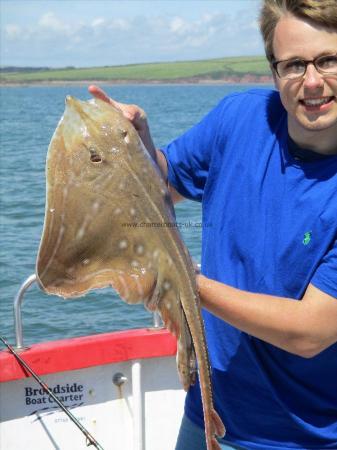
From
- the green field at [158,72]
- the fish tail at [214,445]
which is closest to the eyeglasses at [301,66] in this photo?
the fish tail at [214,445]

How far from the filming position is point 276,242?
271cm

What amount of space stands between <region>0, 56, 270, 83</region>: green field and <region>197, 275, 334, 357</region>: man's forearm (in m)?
111

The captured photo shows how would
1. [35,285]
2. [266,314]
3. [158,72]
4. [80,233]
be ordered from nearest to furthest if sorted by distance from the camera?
1. [80,233]
2. [266,314]
3. [35,285]
4. [158,72]

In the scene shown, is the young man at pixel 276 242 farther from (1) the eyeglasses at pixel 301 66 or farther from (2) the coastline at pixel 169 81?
(2) the coastline at pixel 169 81

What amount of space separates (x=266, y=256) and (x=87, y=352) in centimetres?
191

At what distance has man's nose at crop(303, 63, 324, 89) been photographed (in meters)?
2.58

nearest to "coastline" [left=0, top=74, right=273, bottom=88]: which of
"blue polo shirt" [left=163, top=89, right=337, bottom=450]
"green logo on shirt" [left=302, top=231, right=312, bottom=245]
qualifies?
"blue polo shirt" [left=163, top=89, right=337, bottom=450]

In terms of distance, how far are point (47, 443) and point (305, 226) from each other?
249 cm

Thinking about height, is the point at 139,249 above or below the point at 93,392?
above

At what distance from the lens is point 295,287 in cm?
266

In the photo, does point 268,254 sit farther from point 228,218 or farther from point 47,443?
point 47,443

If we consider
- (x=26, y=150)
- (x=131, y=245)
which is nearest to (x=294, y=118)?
(x=131, y=245)

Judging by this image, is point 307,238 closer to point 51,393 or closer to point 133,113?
point 133,113

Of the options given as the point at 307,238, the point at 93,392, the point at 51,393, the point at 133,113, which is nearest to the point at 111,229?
the point at 133,113
